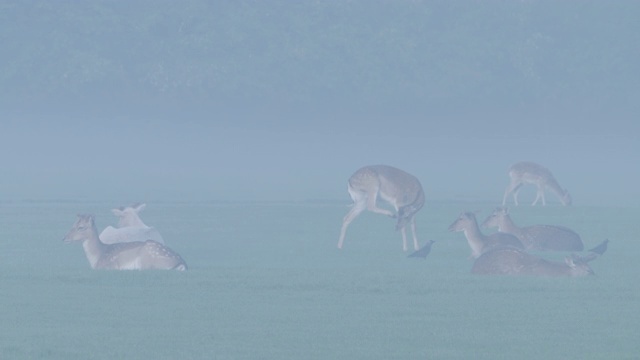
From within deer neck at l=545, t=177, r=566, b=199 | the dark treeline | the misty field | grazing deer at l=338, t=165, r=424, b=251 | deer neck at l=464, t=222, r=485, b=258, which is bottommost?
the misty field

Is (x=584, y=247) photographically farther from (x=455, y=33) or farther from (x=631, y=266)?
(x=455, y=33)

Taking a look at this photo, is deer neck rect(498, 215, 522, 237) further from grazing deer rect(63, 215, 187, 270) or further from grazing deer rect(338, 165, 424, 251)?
grazing deer rect(63, 215, 187, 270)

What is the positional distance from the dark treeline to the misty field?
123 ft

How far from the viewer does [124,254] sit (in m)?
15.9

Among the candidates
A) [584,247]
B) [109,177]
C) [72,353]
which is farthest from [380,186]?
[109,177]

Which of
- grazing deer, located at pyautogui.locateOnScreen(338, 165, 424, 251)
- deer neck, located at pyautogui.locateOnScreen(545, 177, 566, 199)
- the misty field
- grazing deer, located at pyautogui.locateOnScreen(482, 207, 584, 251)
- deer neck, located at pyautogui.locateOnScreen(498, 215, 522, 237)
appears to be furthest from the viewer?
deer neck, located at pyautogui.locateOnScreen(545, 177, 566, 199)

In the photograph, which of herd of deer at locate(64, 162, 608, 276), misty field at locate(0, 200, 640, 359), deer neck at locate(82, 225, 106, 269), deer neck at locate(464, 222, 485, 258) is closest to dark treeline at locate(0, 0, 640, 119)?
herd of deer at locate(64, 162, 608, 276)

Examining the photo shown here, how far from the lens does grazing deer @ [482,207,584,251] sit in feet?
62.2

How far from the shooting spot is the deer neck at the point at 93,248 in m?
16.3

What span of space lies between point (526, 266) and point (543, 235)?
4.06 meters

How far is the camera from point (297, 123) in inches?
2307

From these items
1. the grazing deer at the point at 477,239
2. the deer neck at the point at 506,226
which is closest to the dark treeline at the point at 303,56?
the deer neck at the point at 506,226

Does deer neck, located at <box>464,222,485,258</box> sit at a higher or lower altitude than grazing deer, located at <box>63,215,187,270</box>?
higher

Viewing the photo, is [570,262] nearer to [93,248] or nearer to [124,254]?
[124,254]
